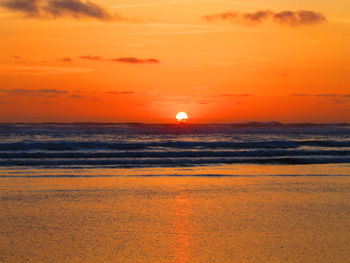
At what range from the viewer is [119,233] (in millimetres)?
8547

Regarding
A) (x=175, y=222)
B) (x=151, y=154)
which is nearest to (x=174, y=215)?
(x=175, y=222)

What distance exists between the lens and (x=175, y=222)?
9453 millimetres

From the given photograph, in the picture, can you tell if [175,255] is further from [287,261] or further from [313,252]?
[313,252]

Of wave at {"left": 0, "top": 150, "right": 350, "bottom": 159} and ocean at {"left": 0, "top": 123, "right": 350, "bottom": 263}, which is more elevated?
wave at {"left": 0, "top": 150, "right": 350, "bottom": 159}

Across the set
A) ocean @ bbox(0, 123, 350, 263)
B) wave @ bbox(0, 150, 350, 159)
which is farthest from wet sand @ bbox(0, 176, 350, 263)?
wave @ bbox(0, 150, 350, 159)

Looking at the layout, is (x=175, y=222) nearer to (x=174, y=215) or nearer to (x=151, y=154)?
(x=174, y=215)

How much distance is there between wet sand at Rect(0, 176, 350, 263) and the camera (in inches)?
292

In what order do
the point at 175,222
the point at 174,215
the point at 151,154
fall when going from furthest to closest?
the point at 151,154, the point at 174,215, the point at 175,222

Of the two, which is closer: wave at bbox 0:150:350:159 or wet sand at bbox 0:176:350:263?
wet sand at bbox 0:176:350:263

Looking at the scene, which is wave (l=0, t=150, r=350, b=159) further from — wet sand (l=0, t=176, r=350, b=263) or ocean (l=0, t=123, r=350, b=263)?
wet sand (l=0, t=176, r=350, b=263)

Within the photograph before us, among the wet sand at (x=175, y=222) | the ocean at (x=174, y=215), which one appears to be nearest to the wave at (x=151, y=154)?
the ocean at (x=174, y=215)

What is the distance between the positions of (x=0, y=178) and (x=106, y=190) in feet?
15.2

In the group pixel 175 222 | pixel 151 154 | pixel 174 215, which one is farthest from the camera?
pixel 151 154

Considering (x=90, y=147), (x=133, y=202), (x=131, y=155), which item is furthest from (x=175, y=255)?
(x=90, y=147)
